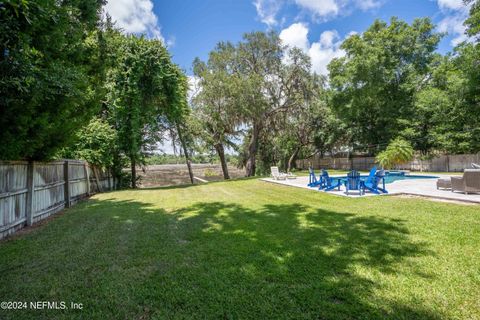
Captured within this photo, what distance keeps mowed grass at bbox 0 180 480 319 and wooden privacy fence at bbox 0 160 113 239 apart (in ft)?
2.12

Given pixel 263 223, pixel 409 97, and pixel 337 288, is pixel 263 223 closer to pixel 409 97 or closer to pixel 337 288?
pixel 337 288

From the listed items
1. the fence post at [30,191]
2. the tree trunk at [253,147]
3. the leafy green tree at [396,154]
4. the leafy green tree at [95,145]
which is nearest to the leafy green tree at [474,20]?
the leafy green tree at [396,154]

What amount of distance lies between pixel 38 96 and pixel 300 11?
681 inches

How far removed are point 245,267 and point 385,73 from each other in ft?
77.3

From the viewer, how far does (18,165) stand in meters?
4.93

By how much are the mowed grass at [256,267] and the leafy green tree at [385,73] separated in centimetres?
1909

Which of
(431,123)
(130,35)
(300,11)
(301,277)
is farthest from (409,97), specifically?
(301,277)

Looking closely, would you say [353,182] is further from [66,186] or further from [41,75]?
[66,186]

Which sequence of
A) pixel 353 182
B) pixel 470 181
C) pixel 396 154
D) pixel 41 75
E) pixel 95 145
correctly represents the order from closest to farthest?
pixel 41 75 < pixel 470 181 < pixel 353 182 < pixel 95 145 < pixel 396 154

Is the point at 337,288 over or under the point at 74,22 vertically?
under

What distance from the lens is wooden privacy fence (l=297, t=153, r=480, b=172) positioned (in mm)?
17578

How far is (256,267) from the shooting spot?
2.79m

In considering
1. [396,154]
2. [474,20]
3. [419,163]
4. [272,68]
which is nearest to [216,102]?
[272,68]

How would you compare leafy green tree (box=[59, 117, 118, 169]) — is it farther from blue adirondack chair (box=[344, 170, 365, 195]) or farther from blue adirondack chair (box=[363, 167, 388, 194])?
blue adirondack chair (box=[363, 167, 388, 194])
